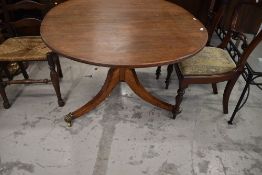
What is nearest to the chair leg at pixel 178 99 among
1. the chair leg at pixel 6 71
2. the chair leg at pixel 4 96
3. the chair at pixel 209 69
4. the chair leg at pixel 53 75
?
the chair at pixel 209 69

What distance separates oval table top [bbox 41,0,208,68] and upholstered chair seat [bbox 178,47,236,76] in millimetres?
282

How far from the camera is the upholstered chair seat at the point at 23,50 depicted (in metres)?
1.87

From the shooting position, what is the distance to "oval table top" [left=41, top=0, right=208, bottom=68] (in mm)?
1351

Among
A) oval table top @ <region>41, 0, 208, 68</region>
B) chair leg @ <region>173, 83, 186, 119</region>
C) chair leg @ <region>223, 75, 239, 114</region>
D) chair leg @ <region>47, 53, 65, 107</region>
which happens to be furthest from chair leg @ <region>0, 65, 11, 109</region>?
chair leg @ <region>223, 75, 239, 114</region>

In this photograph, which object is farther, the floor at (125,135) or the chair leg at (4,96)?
the chair leg at (4,96)

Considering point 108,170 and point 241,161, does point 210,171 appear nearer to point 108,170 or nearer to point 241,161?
point 241,161

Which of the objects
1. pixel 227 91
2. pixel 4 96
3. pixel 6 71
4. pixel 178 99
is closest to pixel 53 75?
pixel 4 96

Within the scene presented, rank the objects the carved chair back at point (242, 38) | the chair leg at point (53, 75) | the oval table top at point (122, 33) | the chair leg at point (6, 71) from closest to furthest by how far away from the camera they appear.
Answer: the oval table top at point (122, 33), the carved chair back at point (242, 38), the chair leg at point (53, 75), the chair leg at point (6, 71)

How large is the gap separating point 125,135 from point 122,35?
0.82 meters

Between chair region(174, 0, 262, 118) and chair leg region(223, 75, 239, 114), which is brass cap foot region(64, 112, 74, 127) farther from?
chair leg region(223, 75, 239, 114)

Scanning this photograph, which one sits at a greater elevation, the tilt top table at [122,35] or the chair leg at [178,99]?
the tilt top table at [122,35]

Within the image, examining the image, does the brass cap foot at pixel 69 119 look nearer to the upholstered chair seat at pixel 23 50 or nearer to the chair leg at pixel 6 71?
the upholstered chair seat at pixel 23 50

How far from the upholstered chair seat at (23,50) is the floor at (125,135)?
0.47 m

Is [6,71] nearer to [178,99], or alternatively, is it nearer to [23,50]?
[23,50]
